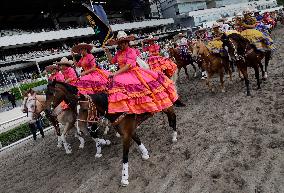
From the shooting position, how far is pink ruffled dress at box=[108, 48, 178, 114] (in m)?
6.60

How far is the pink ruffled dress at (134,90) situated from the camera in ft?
21.7

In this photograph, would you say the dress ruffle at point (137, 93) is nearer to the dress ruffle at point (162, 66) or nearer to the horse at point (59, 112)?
the horse at point (59, 112)

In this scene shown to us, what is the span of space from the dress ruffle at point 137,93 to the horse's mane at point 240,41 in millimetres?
4424

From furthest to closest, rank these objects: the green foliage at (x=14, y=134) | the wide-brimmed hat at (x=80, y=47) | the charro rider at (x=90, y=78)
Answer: the green foliage at (x=14, y=134) → the charro rider at (x=90, y=78) → the wide-brimmed hat at (x=80, y=47)

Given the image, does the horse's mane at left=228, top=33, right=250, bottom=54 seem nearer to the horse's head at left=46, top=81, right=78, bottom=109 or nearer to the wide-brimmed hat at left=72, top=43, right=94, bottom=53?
the wide-brimmed hat at left=72, top=43, right=94, bottom=53

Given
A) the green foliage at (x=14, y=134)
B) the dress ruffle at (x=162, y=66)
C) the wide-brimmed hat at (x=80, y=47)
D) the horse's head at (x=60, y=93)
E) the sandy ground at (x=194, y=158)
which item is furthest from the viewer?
the green foliage at (x=14, y=134)

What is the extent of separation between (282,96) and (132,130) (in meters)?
5.27

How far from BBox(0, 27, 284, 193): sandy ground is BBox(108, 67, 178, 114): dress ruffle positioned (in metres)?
1.32

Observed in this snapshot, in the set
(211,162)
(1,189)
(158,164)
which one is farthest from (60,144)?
(211,162)

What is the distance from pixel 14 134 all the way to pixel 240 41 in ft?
36.3

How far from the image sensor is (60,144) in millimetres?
10891

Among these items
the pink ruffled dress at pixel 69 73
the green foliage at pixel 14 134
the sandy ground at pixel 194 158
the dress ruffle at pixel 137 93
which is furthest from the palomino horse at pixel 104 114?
the green foliage at pixel 14 134

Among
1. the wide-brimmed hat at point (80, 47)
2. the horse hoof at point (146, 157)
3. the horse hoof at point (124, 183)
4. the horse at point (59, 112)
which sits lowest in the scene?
the horse hoof at point (146, 157)

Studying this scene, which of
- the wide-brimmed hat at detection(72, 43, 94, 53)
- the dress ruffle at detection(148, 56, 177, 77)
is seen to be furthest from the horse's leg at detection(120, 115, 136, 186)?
the dress ruffle at detection(148, 56, 177, 77)
